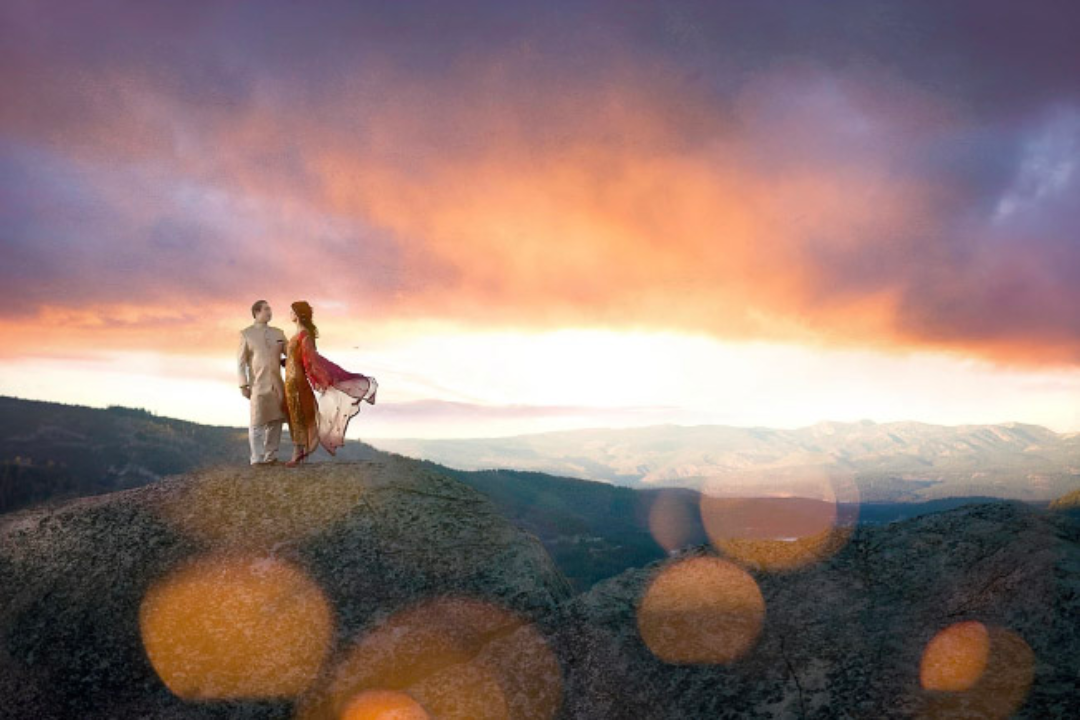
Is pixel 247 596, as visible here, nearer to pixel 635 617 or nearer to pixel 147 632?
pixel 147 632

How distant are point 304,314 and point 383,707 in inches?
318

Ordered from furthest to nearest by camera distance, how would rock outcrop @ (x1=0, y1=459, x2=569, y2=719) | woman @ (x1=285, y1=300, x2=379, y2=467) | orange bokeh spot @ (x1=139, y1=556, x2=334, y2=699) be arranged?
woman @ (x1=285, y1=300, x2=379, y2=467) → orange bokeh spot @ (x1=139, y1=556, x2=334, y2=699) → rock outcrop @ (x1=0, y1=459, x2=569, y2=719)

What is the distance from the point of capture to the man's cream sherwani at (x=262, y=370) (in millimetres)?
12836

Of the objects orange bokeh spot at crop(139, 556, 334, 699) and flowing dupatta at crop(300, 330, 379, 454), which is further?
flowing dupatta at crop(300, 330, 379, 454)

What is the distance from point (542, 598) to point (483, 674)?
1379mm

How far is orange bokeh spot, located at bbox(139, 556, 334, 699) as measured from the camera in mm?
7766

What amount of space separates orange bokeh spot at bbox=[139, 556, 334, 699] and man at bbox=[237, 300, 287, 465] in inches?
159

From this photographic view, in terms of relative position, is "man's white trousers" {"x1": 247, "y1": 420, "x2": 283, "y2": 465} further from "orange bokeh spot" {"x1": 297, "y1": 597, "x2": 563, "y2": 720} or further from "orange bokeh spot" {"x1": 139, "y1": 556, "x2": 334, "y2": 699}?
"orange bokeh spot" {"x1": 297, "y1": 597, "x2": 563, "y2": 720}

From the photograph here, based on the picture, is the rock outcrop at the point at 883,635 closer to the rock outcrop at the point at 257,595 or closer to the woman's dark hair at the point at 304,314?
the rock outcrop at the point at 257,595

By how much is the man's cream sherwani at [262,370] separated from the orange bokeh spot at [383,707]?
6.99m

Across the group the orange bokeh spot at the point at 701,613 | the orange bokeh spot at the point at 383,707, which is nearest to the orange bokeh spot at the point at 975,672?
the orange bokeh spot at the point at 701,613

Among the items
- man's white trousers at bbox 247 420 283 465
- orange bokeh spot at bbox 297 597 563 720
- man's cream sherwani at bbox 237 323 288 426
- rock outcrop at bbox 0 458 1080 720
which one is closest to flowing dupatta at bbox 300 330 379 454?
man's cream sherwani at bbox 237 323 288 426

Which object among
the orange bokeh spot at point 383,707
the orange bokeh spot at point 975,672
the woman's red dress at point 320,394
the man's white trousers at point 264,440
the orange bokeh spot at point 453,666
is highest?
the woman's red dress at point 320,394

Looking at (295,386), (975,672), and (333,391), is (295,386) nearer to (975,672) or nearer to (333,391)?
(333,391)
